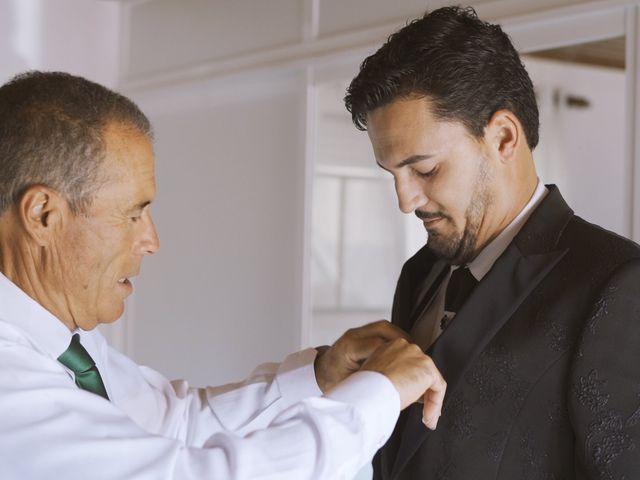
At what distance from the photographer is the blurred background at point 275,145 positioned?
2.54 meters

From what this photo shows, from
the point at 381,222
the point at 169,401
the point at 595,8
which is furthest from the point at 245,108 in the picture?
the point at 169,401

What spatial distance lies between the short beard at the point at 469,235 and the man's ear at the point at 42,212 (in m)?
0.64

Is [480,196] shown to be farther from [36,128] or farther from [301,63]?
[301,63]

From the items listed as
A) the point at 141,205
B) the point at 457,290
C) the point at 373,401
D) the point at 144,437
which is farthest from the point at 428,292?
the point at 144,437

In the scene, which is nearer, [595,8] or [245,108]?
[595,8]

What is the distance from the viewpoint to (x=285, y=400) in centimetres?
181

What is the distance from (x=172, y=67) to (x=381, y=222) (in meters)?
1.47

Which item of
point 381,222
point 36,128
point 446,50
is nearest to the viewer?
point 36,128

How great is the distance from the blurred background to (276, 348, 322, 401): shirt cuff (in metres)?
1.07

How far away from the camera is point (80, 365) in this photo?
1561 millimetres

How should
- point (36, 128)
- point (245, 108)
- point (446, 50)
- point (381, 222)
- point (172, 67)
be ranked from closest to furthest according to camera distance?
point (36, 128), point (446, 50), point (381, 222), point (245, 108), point (172, 67)

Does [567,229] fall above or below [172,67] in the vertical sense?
below

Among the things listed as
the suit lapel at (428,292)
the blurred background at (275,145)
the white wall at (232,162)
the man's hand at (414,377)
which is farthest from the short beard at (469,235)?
the white wall at (232,162)

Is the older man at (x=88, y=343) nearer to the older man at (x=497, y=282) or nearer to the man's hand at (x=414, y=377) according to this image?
the man's hand at (x=414, y=377)
